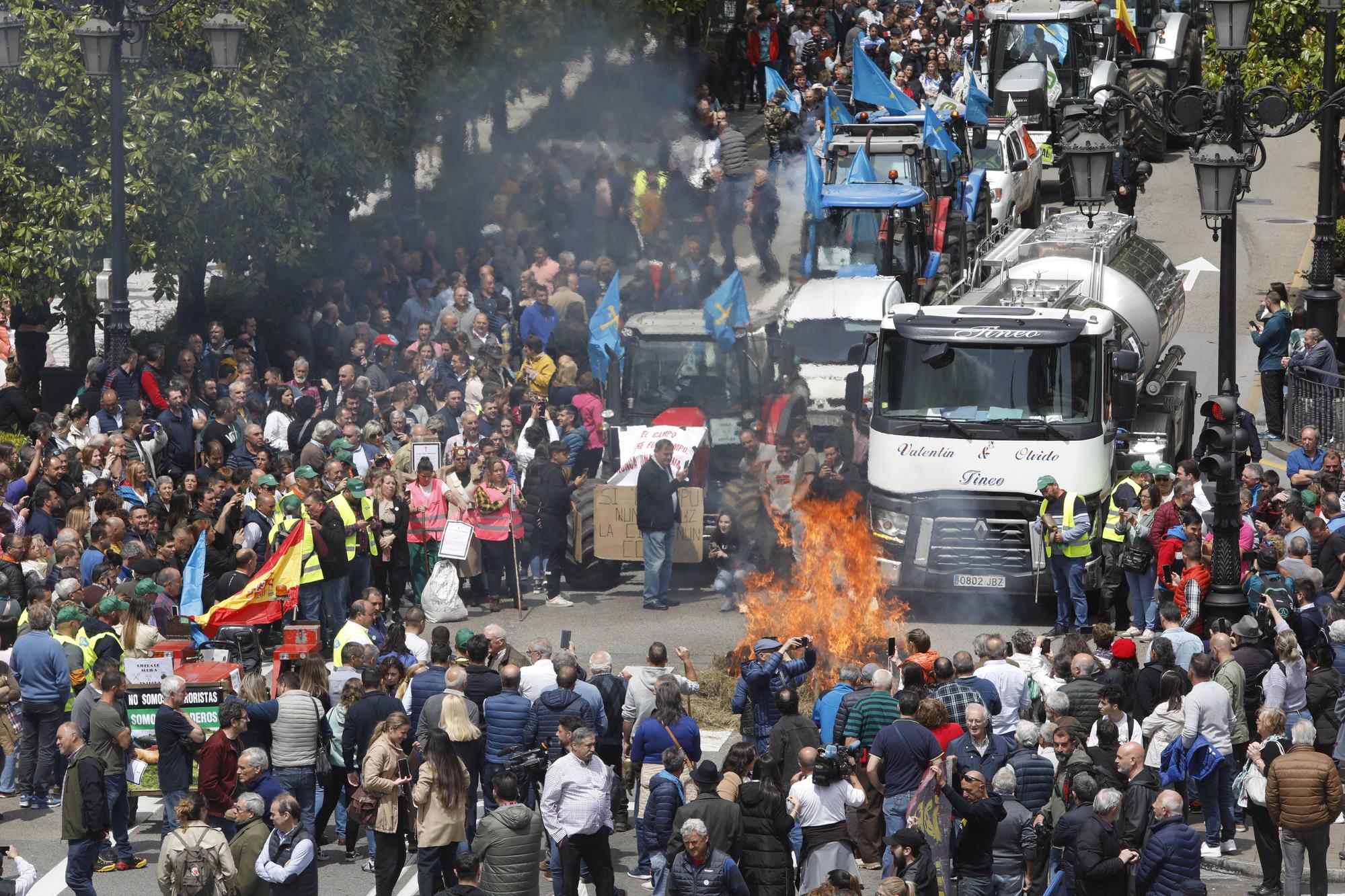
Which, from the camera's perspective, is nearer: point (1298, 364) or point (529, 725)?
point (529, 725)

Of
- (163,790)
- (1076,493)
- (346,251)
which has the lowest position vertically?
(163,790)

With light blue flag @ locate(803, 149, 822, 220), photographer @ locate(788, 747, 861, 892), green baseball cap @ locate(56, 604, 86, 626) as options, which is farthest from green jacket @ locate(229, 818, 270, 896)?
light blue flag @ locate(803, 149, 822, 220)

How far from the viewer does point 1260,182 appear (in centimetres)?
4019

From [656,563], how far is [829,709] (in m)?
6.27

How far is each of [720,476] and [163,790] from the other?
9.25m

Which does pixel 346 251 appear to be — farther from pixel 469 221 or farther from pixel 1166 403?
pixel 1166 403

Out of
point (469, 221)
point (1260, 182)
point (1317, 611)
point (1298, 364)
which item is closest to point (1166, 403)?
point (1298, 364)

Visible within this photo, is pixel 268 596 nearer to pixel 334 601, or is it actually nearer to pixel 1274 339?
pixel 334 601

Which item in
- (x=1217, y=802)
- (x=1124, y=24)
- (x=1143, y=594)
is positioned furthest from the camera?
(x=1124, y=24)

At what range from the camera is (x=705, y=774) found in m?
13.0

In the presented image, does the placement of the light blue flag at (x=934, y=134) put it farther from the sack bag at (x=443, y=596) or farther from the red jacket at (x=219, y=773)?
the red jacket at (x=219, y=773)

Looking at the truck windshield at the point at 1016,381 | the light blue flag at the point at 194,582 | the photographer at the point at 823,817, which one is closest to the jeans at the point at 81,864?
the light blue flag at the point at 194,582

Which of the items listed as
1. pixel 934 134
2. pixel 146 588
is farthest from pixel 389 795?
pixel 934 134

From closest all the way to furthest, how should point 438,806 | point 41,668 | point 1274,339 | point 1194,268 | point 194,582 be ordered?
point 438,806 → point 41,668 → point 194,582 → point 1274,339 → point 1194,268
